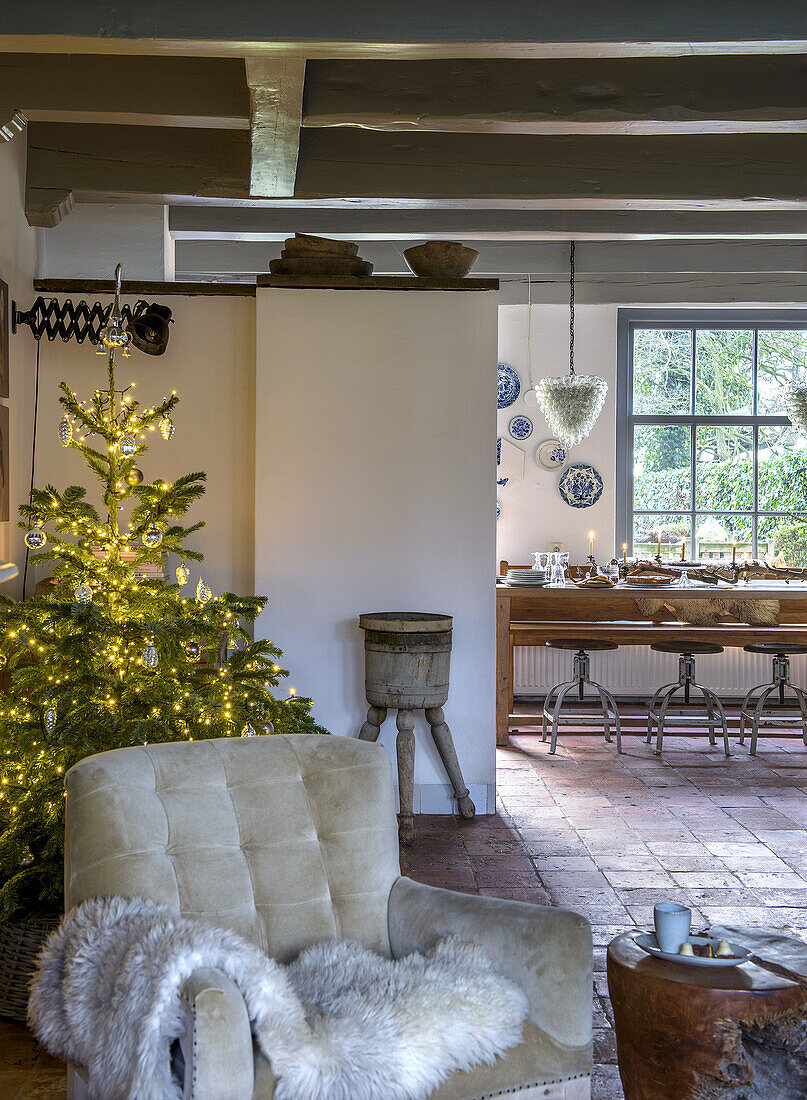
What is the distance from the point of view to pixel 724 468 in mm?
8867

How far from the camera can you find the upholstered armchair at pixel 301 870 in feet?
6.48

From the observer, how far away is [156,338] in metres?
4.74

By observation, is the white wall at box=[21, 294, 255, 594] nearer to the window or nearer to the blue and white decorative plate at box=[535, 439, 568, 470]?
the blue and white decorative plate at box=[535, 439, 568, 470]

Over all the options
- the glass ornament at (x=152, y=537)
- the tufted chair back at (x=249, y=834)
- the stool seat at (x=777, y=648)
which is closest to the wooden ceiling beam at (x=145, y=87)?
the glass ornament at (x=152, y=537)

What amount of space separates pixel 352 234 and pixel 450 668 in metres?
2.89

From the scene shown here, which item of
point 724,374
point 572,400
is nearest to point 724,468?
point 724,374

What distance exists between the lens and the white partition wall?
485cm

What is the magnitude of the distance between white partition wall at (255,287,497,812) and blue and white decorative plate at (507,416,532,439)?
378 centimetres

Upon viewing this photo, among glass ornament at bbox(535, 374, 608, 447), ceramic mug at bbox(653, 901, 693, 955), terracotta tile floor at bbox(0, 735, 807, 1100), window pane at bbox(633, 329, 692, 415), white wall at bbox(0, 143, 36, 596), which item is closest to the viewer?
ceramic mug at bbox(653, 901, 693, 955)

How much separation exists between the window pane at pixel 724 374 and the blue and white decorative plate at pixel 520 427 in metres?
1.49

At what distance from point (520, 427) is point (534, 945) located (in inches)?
270

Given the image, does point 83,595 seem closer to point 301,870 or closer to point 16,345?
point 301,870

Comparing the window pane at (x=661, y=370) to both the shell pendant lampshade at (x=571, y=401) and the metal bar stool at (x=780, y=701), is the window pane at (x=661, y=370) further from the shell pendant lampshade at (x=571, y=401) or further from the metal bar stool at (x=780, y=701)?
the metal bar stool at (x=780, y=701)

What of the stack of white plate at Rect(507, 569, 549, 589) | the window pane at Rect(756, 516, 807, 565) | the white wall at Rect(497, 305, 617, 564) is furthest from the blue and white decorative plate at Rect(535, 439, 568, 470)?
the stack of white plate at Rect(507, 569, 549, 589)
